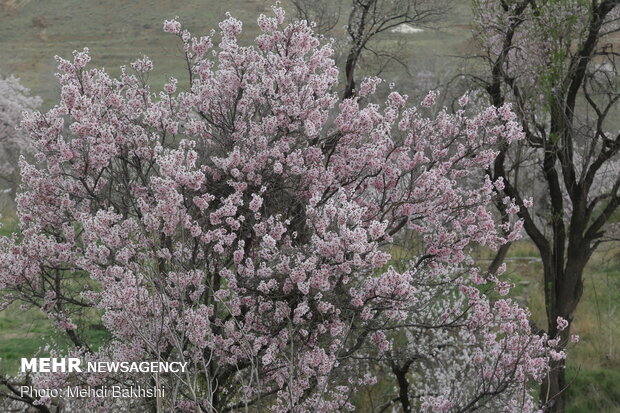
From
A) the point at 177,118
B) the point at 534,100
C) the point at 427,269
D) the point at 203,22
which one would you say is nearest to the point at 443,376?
the point at 427,269

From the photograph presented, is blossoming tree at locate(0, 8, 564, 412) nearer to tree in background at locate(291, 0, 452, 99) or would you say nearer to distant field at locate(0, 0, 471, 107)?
tree in background at locate(291, 0, 452, 99)

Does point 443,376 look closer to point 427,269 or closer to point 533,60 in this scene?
point 427,269

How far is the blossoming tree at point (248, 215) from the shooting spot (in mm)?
4988

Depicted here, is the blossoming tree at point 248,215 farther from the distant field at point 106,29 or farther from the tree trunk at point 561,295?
the distant field at point 106,29

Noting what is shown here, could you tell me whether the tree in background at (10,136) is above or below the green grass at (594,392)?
above

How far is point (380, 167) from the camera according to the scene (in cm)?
577

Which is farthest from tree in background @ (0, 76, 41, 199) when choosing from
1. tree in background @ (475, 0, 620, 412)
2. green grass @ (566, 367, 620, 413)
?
tree in background @ (475, 0, 620, 412)

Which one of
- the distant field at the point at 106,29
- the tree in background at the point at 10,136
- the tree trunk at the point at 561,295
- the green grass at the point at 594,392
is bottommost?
the green grass at the point at 594,392

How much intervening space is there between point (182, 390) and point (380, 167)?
235 centimetres

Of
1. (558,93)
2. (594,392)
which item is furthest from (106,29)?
(558,93)

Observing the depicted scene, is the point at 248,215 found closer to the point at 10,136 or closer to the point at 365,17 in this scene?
the point at 365,17

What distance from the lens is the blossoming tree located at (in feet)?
16.4

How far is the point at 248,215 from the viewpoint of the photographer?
5.48 m

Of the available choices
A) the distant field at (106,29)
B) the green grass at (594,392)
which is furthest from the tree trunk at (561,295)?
the distant field at (106,29)
